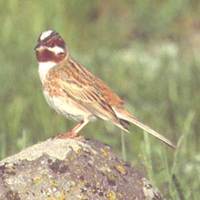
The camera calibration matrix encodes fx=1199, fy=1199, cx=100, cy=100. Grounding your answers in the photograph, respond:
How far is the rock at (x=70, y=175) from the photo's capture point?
6695mm

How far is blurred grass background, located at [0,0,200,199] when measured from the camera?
11.7 metres

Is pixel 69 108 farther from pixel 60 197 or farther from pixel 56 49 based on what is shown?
pixel 60 197

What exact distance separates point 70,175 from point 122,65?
24.9 ft

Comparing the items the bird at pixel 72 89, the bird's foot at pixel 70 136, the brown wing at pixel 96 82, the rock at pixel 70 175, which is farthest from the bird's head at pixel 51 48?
the rock at pixel 70 175

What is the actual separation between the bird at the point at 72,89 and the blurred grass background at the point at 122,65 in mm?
834

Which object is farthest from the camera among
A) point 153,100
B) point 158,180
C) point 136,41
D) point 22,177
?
point 136,41

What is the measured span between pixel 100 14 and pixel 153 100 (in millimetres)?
3604

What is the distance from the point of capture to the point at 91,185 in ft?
22.3

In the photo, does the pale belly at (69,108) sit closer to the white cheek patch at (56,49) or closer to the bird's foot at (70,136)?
the white cheek patch at (56,49)

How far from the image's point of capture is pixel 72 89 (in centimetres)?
824

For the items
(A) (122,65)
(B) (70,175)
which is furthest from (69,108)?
(A) (122,65)

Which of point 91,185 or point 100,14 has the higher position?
point 91,185

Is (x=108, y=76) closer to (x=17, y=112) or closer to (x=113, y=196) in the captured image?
(x=17, y=112)

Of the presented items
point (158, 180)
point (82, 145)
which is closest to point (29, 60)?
point (158, 180)
